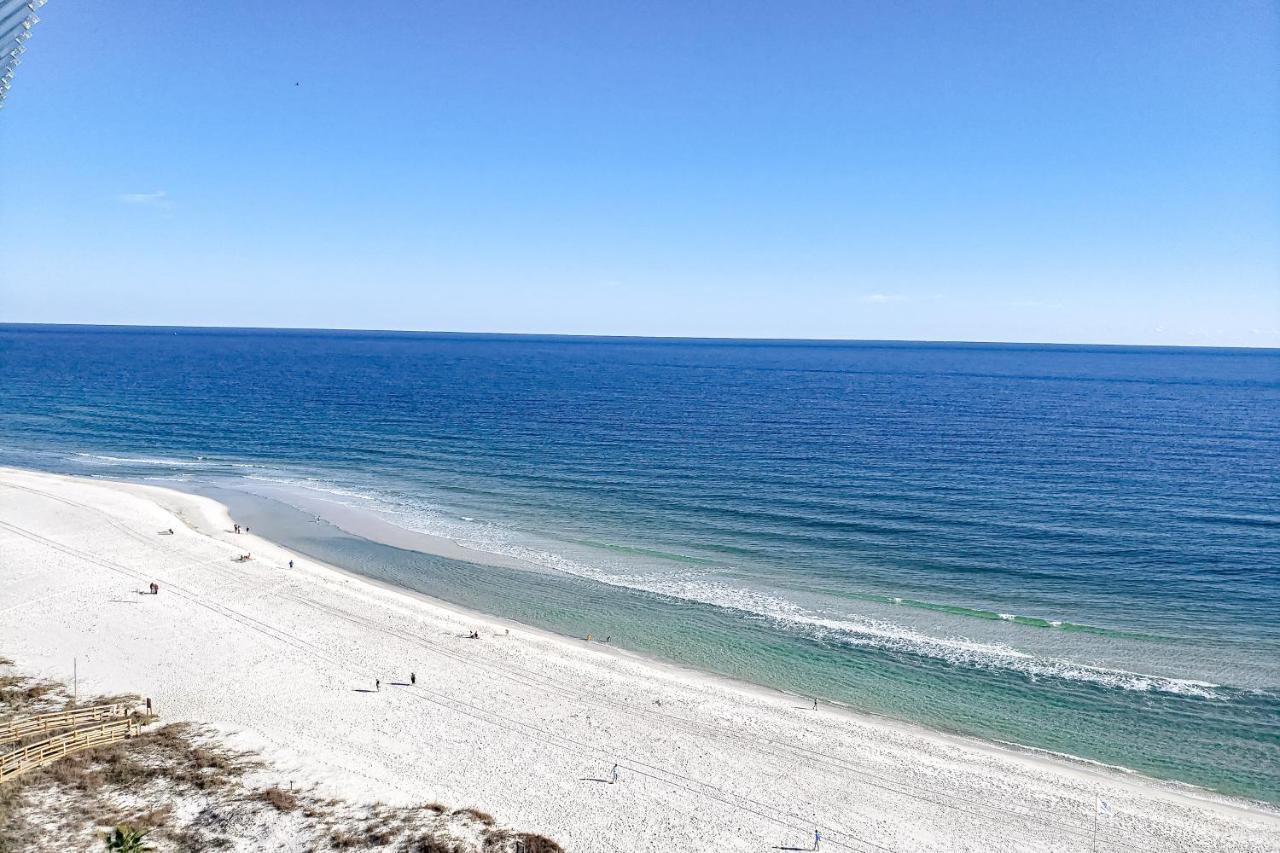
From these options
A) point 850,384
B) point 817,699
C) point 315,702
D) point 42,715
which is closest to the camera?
point 42,715

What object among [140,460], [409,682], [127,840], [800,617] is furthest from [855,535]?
[140,460]

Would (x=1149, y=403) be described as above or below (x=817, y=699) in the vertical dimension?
above

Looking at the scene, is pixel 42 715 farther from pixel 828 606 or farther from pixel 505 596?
pixel 828 606

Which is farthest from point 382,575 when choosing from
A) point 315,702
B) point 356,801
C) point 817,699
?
point 817,699

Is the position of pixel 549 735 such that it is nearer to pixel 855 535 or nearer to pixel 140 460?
pixel 855 535

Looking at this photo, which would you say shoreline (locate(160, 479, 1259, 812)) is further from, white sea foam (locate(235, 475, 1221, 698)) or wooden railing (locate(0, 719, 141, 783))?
wooden railing (locate(0, 719, 141, 783))
